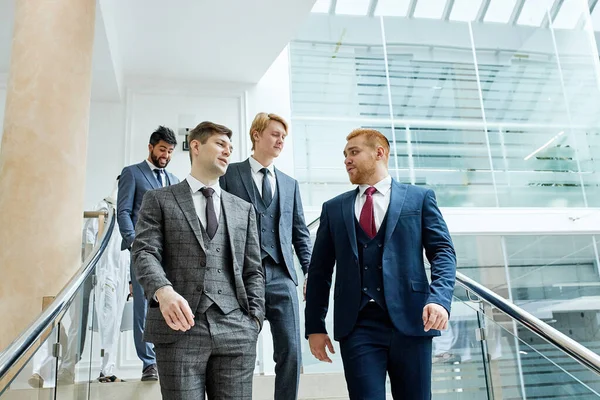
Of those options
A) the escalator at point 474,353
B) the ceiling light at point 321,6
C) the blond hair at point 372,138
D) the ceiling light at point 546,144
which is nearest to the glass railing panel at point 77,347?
the escalator at point 474,353

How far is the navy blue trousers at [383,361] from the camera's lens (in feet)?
8.79

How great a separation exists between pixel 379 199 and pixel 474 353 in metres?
1.34

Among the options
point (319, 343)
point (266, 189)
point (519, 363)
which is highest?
point (266, 189)

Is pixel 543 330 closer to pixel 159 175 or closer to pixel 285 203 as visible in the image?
pixel 285 203

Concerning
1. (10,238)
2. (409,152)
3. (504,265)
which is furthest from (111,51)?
(504,265)

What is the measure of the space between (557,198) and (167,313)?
8.97 m

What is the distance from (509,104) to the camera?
10.6 metres

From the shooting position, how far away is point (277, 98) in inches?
344

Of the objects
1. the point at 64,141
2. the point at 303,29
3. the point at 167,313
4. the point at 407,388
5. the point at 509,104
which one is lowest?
the point at 407,388

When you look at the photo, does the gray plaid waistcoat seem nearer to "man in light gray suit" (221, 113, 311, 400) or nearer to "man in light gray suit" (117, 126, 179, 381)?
"man in light gray suit" (221, 113, 311, 400)

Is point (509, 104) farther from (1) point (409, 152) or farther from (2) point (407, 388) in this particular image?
(2) point (407, 388)

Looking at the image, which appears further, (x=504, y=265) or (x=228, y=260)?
(x=504, y=265)

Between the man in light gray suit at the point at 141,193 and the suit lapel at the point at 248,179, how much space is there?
50.0 inches

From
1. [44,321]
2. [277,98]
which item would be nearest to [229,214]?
[44,321]
